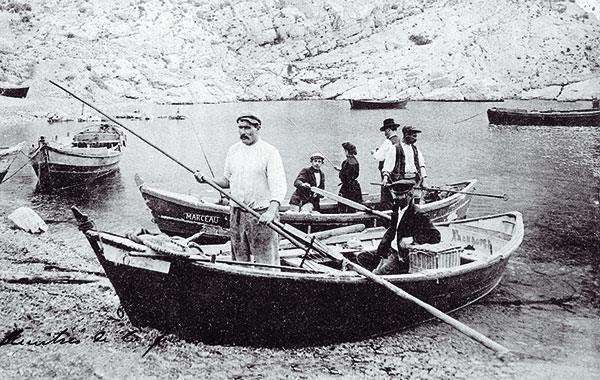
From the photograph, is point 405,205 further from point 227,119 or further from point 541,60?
point 541,60

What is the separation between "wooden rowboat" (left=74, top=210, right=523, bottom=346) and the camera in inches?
220

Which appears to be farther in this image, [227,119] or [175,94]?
[175,94]

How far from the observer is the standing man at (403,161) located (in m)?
9.95

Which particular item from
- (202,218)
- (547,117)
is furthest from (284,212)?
(547,117)

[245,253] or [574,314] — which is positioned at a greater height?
[245,253]

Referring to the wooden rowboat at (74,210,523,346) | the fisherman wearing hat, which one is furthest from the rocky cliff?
the wooden rowboat at (74,210,523,346)

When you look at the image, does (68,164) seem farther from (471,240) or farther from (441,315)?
(441,315)

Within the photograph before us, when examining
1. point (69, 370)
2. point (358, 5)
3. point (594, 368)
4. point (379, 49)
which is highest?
point (358, 5)

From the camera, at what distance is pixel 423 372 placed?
5.95m

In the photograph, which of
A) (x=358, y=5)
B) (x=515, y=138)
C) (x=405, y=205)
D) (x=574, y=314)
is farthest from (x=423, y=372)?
(x=358, y=5)

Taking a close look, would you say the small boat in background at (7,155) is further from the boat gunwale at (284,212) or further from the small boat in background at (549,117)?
the small boat in background at (549,117)

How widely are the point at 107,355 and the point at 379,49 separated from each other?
102850 mm

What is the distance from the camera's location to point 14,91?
51.7m

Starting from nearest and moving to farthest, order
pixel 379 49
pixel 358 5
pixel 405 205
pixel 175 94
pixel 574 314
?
pixel 405 205 < pixel 574 314 < pixel 175 94 < pixel 379 49 < pixel 358 5
